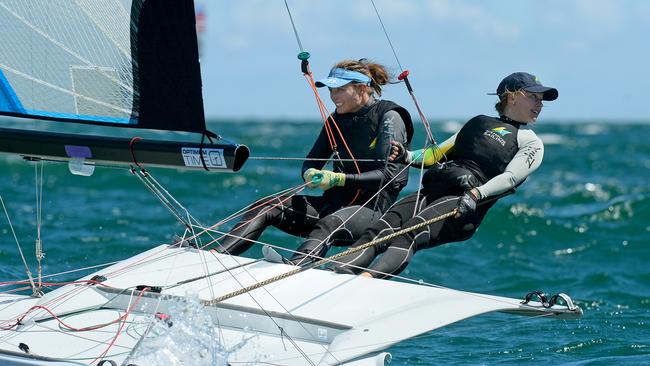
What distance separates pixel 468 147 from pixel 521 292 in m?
2.63

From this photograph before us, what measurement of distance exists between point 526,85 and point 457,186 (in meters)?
0.62

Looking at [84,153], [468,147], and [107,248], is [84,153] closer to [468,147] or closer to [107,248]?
[468,147]

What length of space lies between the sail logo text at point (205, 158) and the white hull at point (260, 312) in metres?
0.51

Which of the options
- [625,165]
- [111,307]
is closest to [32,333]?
[111,307]

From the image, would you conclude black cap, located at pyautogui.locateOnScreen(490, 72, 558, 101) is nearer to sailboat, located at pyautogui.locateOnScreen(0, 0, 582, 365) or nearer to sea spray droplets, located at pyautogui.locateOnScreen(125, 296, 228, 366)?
sailboat, located at pyautogui.locateOnScreen(0, 0, 582, 365)

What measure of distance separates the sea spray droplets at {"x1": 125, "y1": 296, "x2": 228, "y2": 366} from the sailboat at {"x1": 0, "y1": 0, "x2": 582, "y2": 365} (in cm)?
3

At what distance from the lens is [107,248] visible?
816cm

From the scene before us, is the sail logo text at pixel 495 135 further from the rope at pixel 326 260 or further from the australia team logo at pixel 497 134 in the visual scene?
the rope at pixel 326 260

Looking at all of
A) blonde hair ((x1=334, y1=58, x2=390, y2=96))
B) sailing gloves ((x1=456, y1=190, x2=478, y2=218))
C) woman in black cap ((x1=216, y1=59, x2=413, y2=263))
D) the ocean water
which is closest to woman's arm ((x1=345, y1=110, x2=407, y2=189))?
woman in black cap ((x1=216, y1=59, x2=413, y2=263))

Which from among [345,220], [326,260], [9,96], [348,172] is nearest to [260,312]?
[326,260]

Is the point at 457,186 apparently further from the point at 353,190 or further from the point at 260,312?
the point at 260,312

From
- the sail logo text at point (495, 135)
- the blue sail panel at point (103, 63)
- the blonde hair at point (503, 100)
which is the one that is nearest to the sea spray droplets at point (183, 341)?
the blue sail panel at point (103, 63)

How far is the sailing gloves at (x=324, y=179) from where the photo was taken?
481 centimetres

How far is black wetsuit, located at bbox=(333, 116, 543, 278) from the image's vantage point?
473 cm
